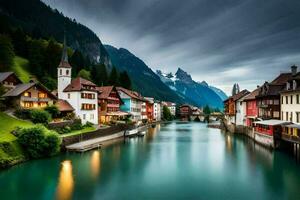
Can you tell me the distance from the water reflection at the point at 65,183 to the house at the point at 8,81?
105 feet

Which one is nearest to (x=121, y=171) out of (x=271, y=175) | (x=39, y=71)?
(x=271, y=175)

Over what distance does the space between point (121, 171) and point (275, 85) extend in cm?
3813

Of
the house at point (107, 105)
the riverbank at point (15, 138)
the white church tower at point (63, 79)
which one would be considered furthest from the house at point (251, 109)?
the white church tower at point (63, 79)

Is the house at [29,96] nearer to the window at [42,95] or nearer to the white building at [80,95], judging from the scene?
the window at [42,95]

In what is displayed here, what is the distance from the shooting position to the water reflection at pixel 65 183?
24962 mm

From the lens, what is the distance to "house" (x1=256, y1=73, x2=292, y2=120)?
5478 centimetres

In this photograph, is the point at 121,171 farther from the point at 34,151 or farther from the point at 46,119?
the point at 46,119

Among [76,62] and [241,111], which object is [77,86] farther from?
[76,62]

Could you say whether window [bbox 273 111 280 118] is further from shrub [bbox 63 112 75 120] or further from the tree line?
the tree line

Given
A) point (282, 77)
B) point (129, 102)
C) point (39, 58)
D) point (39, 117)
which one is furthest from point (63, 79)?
point (282, 77)

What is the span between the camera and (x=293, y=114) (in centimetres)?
4691

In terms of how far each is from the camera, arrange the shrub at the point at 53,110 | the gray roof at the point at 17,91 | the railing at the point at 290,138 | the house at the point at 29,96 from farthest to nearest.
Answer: the shrub at the point at 53,110 < the house at the point at 29,96 < the gray roof at the point at 17,91 < the railing at the point at 290,138

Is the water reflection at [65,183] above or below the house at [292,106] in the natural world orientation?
below

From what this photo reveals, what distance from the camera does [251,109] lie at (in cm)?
7212
